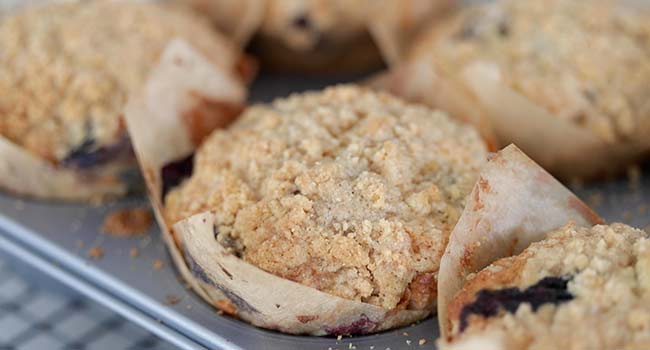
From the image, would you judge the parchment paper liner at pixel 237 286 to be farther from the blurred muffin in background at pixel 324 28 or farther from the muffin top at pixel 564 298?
the blurred muffin in background at pixel 324 28

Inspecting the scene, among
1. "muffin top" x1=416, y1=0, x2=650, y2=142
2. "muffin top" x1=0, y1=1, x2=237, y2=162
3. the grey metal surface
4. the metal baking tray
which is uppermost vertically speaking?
"muffin top" x1=416, y1=0, x2=650, y2=142

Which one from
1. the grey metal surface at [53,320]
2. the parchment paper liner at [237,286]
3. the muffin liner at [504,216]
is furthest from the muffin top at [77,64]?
the muffin liner at [504,216]

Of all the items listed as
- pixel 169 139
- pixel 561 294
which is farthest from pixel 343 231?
pixel 169 139

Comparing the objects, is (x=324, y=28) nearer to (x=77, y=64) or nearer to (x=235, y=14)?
(x=235, y=14)

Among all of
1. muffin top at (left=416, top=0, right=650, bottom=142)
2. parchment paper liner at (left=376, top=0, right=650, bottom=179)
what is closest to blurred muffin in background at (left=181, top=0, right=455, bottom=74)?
muffin top at (left=416, top=0, right=650, bottom=142)

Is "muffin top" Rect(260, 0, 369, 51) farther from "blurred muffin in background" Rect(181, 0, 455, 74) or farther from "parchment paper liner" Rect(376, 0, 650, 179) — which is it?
"parchment paper liner" Rect(376, 0, 650, 179)
